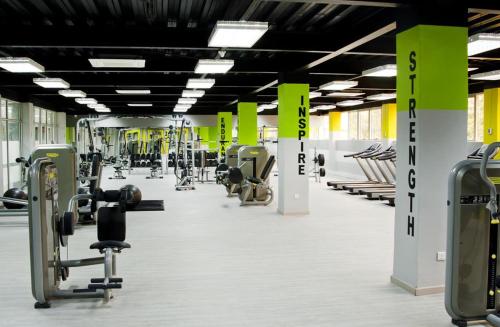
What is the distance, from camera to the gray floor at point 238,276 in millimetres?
4215

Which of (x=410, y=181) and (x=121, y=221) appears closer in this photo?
(x=121, y=221)

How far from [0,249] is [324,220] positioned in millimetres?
5498

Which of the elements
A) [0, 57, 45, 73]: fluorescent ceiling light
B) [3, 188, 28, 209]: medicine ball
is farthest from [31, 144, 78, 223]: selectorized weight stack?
[3, 188, 28, 209]: medicine ball

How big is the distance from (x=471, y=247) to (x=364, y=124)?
1717 centimetres

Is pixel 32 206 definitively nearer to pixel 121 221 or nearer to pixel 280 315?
pixel 121 221

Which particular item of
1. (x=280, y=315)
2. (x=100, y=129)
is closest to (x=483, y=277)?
(x=280, y=315)

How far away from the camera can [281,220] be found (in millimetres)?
9297

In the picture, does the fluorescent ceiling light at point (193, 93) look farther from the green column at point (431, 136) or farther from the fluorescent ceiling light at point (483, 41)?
the green column at point (431, 136)

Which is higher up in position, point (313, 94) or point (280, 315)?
point (313, 94)

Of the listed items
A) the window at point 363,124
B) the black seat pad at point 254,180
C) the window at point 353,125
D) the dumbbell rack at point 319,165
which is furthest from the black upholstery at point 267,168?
the window at point 353,125

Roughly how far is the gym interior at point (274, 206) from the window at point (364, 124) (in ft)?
25.3

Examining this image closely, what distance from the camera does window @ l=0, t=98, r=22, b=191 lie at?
13505mm

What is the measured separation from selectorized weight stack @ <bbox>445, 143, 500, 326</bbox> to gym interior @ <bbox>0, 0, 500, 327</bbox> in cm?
1

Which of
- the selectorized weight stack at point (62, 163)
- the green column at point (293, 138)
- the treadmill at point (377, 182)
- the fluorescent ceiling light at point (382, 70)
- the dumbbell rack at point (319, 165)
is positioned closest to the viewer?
the selectorized weight stack at point (62, 163)
